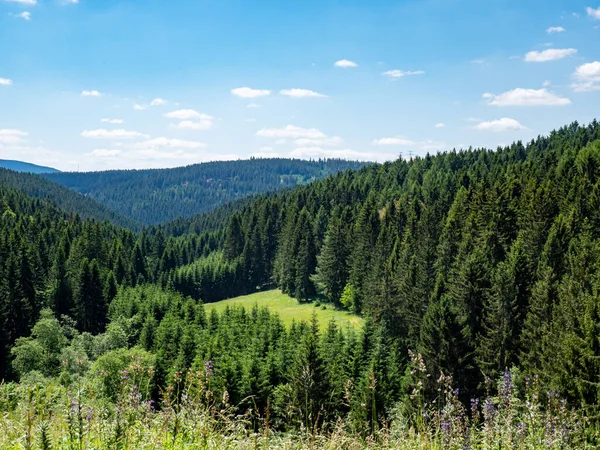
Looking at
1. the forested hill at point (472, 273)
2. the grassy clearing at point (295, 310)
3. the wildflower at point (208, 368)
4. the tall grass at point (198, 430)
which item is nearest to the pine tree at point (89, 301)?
the grassy clearing at point (295, 310)

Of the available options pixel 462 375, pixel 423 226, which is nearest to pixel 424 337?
pixel 462 375

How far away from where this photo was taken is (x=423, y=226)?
2776 inches

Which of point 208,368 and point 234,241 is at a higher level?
point 208,368

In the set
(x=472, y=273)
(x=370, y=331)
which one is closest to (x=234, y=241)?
(x=370, y=331)

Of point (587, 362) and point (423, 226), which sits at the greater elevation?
point (423, 226)

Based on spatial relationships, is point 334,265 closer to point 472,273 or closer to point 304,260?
point 304,260

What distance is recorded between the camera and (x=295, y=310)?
276ft

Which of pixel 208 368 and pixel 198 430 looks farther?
pixel 208 368

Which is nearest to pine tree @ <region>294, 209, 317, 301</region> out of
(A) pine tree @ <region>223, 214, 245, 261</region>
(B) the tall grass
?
(A) pine tree @ <region>223, 214, 245, 261</region>

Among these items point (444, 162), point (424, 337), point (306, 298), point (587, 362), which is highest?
point (444, 162)

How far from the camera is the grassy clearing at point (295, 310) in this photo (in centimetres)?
7150

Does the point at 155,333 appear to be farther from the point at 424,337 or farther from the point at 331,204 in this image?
the point at 331,204

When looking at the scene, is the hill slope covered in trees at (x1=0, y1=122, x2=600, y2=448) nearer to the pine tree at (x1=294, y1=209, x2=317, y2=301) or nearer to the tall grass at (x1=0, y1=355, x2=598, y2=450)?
the tall grass at (x1=0, y1=355, x2=598, y2=450)

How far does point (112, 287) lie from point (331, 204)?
215ft
